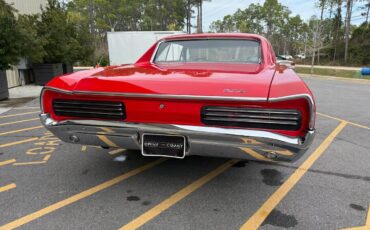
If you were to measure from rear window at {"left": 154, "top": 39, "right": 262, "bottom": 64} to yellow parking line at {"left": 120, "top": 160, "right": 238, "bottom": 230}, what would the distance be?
136cm

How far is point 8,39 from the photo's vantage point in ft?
29.7

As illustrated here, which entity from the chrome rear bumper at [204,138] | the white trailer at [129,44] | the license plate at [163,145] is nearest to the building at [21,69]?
the white trailer at [129,44]

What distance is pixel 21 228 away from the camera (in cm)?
254

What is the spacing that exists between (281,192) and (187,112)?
1.43 meters

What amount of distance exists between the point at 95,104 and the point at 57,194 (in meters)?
1.06

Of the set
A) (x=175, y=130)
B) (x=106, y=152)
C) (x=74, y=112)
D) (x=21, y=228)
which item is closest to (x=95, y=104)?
(x=74, y=112)

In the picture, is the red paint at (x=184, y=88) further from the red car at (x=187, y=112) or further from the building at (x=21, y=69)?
the building at (x=21, y=69)

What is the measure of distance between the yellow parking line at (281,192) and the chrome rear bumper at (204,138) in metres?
0.55

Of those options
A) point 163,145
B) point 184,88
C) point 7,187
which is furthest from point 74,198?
point 184,88

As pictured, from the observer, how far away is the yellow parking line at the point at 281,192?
268 cm

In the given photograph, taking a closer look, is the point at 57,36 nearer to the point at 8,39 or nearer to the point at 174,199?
the point at 8,39

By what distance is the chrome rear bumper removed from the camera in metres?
2.49

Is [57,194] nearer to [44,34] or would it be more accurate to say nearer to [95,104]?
[95,104]

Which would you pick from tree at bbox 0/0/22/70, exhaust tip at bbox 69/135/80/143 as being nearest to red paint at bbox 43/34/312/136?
exhaust tip at bbox 69/135/80/143
